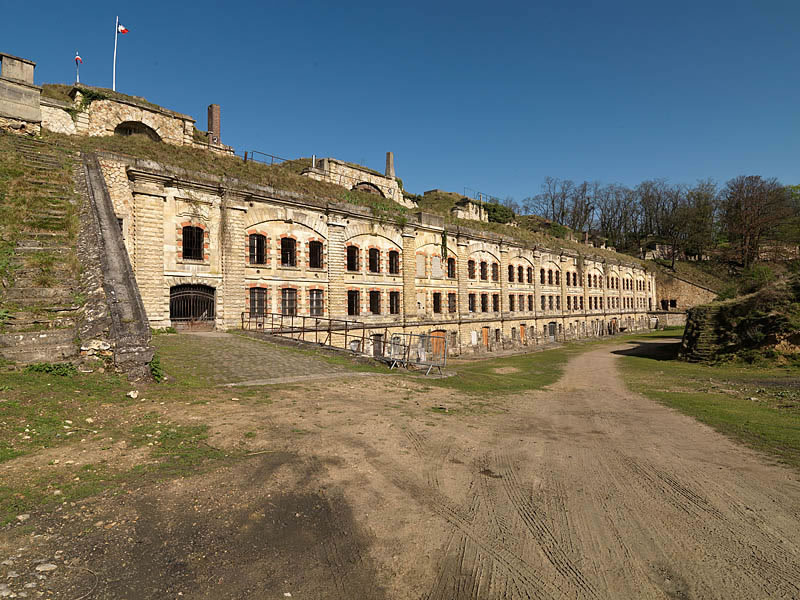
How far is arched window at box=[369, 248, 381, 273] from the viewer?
26047 mm

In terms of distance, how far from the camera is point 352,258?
2512 centimetres

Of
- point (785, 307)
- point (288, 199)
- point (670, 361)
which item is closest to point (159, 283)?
point (288, 199)

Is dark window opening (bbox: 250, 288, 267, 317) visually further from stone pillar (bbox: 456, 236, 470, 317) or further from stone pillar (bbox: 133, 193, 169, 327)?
stone pillar (bbox: 456, 236, 470, 317)

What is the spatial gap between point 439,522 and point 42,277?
10.9 meters

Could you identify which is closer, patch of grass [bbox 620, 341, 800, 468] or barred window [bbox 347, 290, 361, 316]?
patch of grass [bbox 620, 341, 800, 468]

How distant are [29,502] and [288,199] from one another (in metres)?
19.6

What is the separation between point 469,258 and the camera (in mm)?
32812

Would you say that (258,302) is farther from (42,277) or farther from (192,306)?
(42,277)

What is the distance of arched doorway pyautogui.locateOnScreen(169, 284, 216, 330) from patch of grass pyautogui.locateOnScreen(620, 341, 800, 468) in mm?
18353

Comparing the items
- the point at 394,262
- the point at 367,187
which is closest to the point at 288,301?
the point at 394,262

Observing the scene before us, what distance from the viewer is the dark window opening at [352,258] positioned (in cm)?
2500

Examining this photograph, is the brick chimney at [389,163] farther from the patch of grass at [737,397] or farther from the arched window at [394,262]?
the patch of grass at [737,397]

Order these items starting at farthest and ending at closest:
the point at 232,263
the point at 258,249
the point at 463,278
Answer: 1. the point at 463,278
2. the point at 258,249
3. the point at 232,263

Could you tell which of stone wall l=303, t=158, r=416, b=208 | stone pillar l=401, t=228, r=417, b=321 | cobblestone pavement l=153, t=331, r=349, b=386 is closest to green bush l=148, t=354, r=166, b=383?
cobblestone pavement l=153, t=331, r=349, b=386
